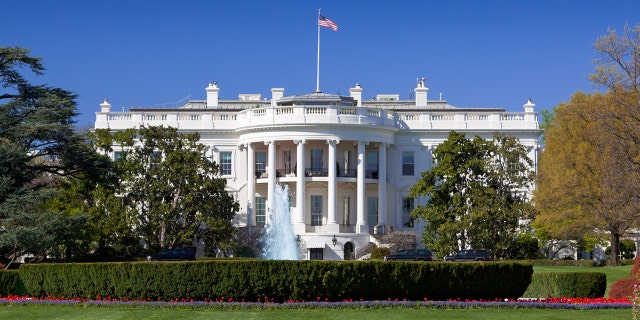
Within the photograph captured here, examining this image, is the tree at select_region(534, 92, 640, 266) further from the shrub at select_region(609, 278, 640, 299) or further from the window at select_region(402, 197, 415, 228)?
the shrub at select_region(609, 278, 640, 299)

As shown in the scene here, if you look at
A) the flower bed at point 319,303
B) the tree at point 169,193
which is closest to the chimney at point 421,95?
the tree at point 169,193

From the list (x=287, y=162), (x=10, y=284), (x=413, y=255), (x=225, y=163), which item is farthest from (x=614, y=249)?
(x=10, y=284)

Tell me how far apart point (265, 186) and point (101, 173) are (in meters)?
21.2

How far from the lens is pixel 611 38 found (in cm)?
4466

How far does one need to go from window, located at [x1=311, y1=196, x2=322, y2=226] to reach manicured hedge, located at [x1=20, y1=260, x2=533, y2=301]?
117 feet

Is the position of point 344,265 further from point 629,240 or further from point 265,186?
point 629,240

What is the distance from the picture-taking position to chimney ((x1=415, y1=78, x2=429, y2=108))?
2886 inches

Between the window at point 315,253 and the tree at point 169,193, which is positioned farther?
the window at point 315,253

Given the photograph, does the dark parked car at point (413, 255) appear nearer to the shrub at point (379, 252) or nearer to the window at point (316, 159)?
the shrub at point (379, 252)

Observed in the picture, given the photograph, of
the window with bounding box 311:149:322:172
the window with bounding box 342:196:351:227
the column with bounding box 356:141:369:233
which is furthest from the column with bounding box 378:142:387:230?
the window with bounding box 311:149:322:172

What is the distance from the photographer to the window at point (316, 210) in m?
65.4

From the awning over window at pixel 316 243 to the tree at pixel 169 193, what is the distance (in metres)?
5.93

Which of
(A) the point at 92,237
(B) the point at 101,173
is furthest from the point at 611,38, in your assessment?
(A) the point at 92,237

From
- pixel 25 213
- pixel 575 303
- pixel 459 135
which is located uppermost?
pixel 459 135
